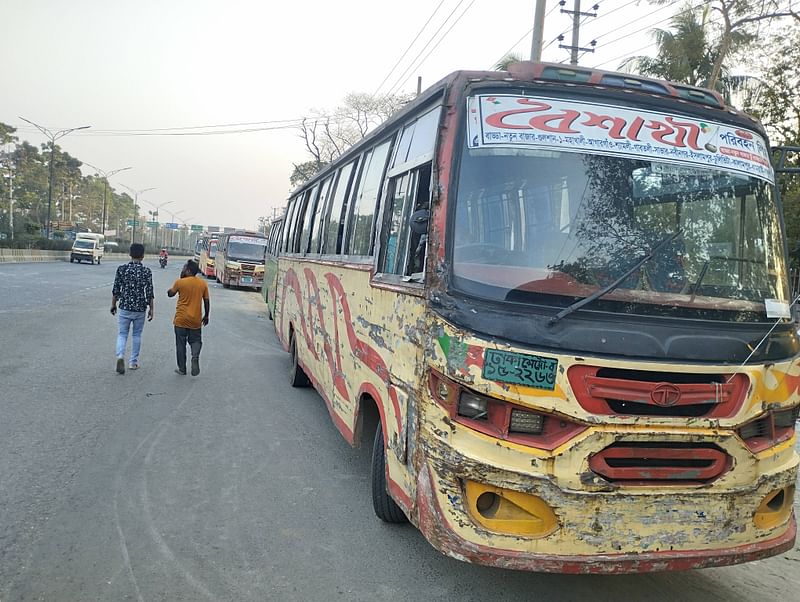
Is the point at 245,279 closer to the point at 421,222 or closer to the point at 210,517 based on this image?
the point at 210,517

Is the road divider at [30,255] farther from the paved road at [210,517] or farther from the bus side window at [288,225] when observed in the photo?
the paved road at [210,517]

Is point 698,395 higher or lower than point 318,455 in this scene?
higher

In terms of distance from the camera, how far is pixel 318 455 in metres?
6.20

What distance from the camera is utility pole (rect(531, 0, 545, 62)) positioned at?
1443 cm

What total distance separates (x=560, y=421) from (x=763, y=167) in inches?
83.4

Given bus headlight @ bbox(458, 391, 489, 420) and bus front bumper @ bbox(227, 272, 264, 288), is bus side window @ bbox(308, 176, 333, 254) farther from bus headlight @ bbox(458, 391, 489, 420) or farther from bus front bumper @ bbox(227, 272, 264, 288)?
bus front bumper @ bbox(227, 272, 264, 288)

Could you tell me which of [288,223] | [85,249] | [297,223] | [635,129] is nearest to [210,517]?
[635,129]

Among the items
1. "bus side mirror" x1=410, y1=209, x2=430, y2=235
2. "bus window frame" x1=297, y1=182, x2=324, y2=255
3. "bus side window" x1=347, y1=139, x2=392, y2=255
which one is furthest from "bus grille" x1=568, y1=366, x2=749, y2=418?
"bus window frame" x1=297, y1=182, x2=324, y2=255

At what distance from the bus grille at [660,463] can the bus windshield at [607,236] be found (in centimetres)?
67

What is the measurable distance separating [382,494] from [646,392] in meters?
2.07

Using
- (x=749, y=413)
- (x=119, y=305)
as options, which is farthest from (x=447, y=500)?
(x=119, y=305)

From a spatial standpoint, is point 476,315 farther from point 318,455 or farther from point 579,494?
point 318,455

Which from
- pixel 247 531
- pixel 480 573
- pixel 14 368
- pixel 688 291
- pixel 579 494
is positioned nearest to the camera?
pixel 579 494

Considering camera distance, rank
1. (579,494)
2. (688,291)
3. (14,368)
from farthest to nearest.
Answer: (14,368) < (688,291) < (579,494)
